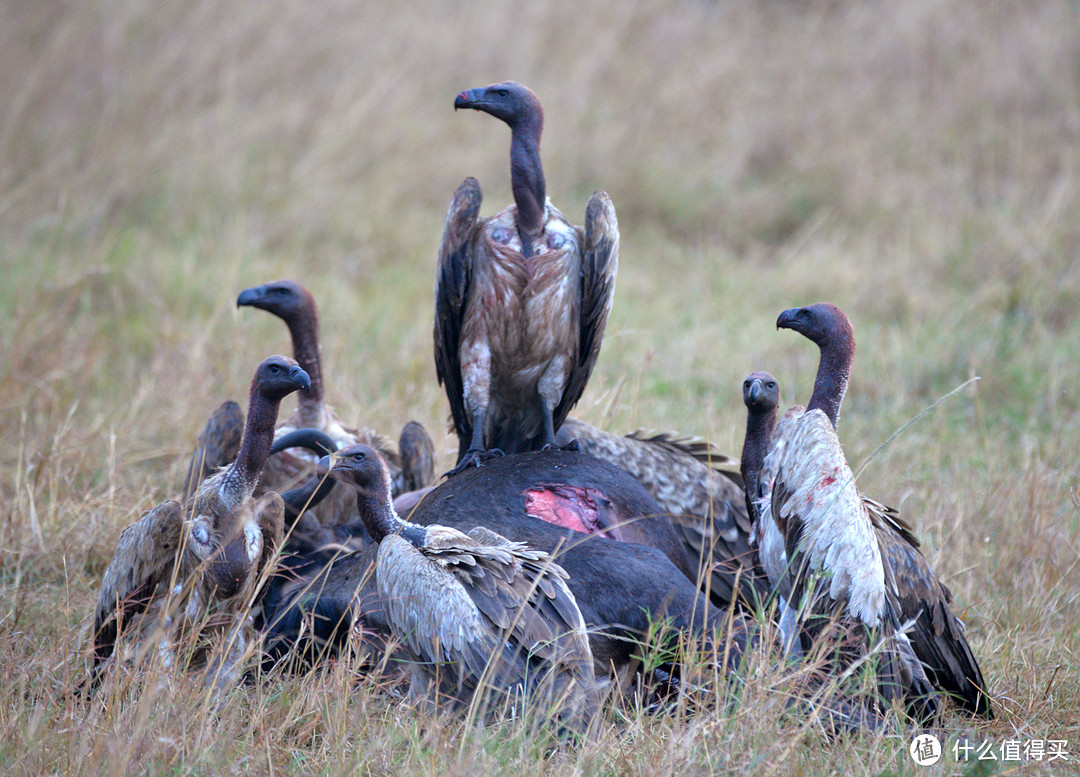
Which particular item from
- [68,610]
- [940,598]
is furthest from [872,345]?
[68,610]

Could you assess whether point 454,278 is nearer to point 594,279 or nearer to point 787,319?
point 594,279

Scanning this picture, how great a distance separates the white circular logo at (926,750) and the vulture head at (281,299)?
116 inches


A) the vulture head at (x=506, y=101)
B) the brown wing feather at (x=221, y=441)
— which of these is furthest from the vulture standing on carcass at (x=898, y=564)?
A: the brown wing feather at (x=221, y=441)

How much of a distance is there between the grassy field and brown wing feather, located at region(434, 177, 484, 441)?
979mm

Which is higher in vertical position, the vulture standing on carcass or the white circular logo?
the vulture standing on carcass

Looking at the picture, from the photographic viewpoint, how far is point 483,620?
110 inches

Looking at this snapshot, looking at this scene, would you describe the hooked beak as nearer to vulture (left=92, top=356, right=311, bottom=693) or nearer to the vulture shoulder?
the vulture shoulder

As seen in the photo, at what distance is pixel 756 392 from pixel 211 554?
174 cm

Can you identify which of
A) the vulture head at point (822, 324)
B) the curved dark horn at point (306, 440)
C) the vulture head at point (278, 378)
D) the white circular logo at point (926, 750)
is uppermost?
the vulture head at point (822, 324)

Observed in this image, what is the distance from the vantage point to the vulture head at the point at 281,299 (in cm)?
466

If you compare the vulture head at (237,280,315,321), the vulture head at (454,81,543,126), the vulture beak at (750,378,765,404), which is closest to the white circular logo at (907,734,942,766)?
the vulture beak at (750,378,765,404)

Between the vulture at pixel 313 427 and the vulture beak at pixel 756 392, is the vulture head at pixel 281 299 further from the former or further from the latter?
the vulture beak at pixel 756 392

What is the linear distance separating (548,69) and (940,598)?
26.5ft

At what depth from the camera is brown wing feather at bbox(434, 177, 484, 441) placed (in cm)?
403
